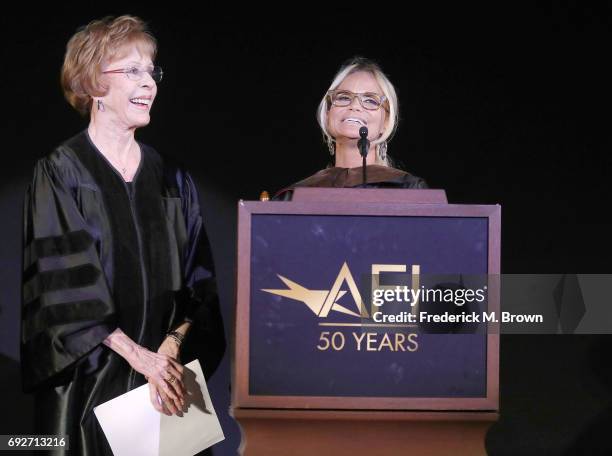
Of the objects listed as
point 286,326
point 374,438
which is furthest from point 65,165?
point 374,438

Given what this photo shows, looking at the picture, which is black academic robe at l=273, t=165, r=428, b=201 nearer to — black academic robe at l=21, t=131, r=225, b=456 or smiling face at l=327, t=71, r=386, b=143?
smiling face at l=327, t=71, r=386, b=143

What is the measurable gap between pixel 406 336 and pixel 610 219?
2.01 metres

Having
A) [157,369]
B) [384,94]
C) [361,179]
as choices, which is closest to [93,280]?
[157,369]

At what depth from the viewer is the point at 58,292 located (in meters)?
2.84

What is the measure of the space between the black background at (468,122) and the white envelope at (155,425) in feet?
2.71

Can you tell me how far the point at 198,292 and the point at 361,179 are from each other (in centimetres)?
61

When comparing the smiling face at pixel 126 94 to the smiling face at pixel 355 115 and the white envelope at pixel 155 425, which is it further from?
the white envelope at pixel 155 425

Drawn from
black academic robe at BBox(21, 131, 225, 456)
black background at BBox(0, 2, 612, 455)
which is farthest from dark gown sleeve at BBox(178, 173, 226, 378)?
black background at BBox(0, 2, 612, 455)

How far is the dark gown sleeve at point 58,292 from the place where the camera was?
2.82m

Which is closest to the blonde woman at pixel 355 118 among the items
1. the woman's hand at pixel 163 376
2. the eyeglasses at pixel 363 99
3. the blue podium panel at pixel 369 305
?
the eyeglasses at pixel 363 99

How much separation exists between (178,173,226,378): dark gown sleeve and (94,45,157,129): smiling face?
0.84 feet

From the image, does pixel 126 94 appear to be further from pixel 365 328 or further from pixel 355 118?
pixel 365 328

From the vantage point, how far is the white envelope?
270 centimetres

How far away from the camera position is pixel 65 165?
300 centimetres
